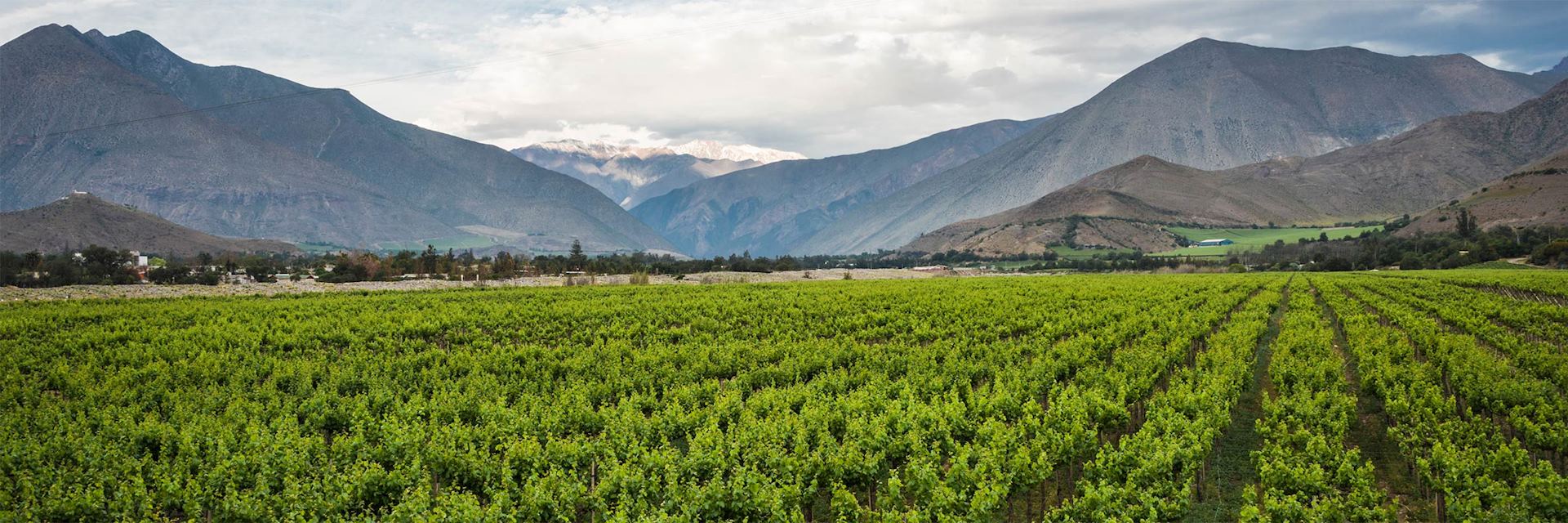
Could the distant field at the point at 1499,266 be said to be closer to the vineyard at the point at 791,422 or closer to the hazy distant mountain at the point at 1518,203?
the hazy distant mountain at the point at 1518,203

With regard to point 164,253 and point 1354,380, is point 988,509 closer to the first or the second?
point 1354,380

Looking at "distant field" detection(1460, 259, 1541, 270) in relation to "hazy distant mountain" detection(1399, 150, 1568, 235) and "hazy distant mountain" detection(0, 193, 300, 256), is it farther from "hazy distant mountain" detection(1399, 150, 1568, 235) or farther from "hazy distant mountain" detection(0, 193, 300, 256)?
"hazy distant mountain" detection(0, 193, 300, 256)

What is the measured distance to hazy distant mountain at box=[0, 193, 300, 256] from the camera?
17288cm

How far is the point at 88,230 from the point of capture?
594 ft

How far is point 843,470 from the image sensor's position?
634 inches

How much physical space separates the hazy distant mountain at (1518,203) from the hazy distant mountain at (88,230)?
245491 mm

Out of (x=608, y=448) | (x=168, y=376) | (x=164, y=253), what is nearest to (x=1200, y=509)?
(x=608, y=448)

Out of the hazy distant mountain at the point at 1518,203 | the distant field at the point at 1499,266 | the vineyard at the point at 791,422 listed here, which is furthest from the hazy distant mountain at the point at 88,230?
the hazy distant mountain at the point at 1518,203

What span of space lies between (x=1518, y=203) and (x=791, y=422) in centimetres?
20934

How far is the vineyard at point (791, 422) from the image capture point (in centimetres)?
1432

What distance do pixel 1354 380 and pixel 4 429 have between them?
3544 cm

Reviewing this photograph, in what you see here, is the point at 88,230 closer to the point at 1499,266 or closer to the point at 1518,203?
the point at 1499,266

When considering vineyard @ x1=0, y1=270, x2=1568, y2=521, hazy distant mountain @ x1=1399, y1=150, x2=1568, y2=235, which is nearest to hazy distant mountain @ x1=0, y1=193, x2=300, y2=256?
vineyard @ x1=0, y1=270, x2=1568, y2=521

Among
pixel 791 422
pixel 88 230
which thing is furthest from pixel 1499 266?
pixel 88 230
